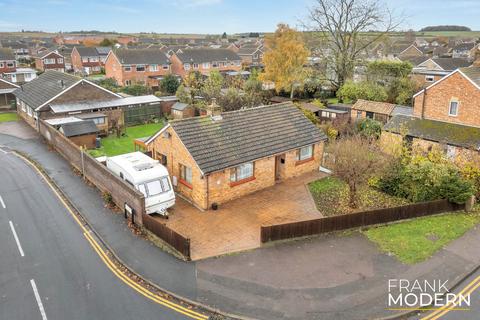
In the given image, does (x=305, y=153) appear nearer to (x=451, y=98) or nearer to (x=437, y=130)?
(x=437, y=130)

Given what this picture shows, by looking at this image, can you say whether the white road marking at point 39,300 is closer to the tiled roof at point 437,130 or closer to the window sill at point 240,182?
the window sill at point 240,182

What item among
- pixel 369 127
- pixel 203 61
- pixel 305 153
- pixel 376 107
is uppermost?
pixel 203 61

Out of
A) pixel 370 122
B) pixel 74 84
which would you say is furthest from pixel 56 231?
pixel 370 122

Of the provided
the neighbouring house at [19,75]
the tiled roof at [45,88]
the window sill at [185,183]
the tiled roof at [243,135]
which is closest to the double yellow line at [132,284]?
the window sill at [185,183]

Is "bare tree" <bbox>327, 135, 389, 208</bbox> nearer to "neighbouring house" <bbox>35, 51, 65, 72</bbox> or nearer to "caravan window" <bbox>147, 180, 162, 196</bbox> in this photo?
"caravan window" <bbox>147, 180, 162, 196</bbox>

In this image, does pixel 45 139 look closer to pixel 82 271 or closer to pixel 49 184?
pixel 49 184

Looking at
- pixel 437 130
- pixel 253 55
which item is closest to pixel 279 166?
pixel 437 130
